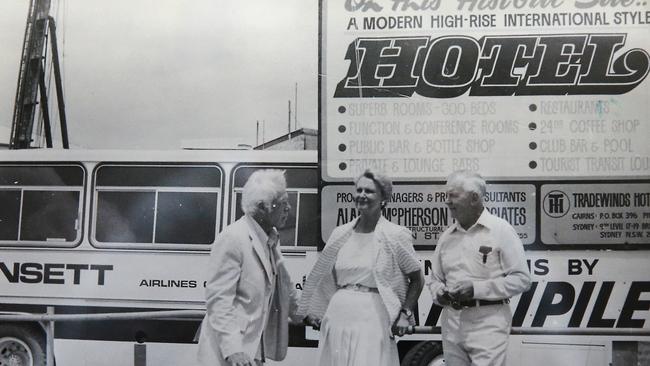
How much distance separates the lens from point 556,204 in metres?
3.59

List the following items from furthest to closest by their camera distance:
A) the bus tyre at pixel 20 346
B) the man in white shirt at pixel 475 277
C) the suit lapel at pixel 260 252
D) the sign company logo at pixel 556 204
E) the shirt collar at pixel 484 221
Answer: the bus tyre at pixel 20 346 → the sign company logo at pixel 556 204 → the shirt collar at pixel 484 221 → the man in white shirt at pixel 475 277 → the suit lapel at pixel 260 252

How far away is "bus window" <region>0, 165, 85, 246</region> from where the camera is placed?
3.87m

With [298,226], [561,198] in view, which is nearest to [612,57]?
[561,198]

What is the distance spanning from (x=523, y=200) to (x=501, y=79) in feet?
2.27

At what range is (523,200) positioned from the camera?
3.60m

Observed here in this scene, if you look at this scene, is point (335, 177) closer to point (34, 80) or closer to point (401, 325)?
point (401, 325)

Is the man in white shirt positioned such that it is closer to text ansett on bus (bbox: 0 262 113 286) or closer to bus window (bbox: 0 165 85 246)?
text ansett on bus (bbox: 0 262 113 286)

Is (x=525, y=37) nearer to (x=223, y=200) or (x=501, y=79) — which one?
(x=501, y=79)

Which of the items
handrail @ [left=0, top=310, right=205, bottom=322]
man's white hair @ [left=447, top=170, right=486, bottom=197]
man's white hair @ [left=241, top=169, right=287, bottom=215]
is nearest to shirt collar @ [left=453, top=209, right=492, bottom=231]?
man's white hair @ [left=447, top=170, right=486, bottom=197]

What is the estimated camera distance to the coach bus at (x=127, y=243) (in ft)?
12.5

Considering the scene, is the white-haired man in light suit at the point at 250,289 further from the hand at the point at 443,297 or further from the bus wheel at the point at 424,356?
the bus wheel at the point at 424,356


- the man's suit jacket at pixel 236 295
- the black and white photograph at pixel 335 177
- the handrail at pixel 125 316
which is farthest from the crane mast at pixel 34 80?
the man's suit jacket at pixel 236 295

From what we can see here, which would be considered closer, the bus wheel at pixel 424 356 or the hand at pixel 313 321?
the hand at pixel 313 321

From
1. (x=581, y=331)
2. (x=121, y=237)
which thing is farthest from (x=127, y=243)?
(x=581, y=331)
